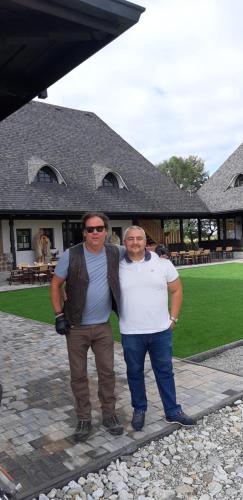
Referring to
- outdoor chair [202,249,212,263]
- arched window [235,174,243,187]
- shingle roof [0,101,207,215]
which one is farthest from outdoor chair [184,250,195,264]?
arched window [235,174,243,187]

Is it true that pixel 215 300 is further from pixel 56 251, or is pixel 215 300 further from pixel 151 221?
pixel 151 221

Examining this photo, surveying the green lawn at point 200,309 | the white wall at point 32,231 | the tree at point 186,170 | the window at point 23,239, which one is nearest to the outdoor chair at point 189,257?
the white wall at point 32,231

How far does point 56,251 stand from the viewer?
20422 millimetres

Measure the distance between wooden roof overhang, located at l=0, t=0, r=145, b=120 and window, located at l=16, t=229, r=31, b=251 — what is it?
1585 centimetres

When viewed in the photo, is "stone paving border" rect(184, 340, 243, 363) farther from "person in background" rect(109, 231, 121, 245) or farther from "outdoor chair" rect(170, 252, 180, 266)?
"outdoor chair" rect(170, 252, 180, 266)

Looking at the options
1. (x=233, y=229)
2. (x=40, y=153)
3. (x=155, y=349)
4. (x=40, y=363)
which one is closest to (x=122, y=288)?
(x=155, y=349)

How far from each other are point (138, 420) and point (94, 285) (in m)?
1.25

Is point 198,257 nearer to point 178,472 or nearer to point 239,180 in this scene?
point 239,180

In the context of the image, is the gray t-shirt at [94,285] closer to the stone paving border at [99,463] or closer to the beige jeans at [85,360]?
the beige jeans at [85,360]

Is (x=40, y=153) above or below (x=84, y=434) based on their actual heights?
above

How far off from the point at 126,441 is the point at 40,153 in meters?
19.6

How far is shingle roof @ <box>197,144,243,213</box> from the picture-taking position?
86.3ft

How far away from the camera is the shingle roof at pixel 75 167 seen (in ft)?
63.7

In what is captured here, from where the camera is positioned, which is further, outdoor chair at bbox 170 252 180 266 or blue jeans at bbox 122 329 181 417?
outdoor chair at bbox 170 252 180 266
